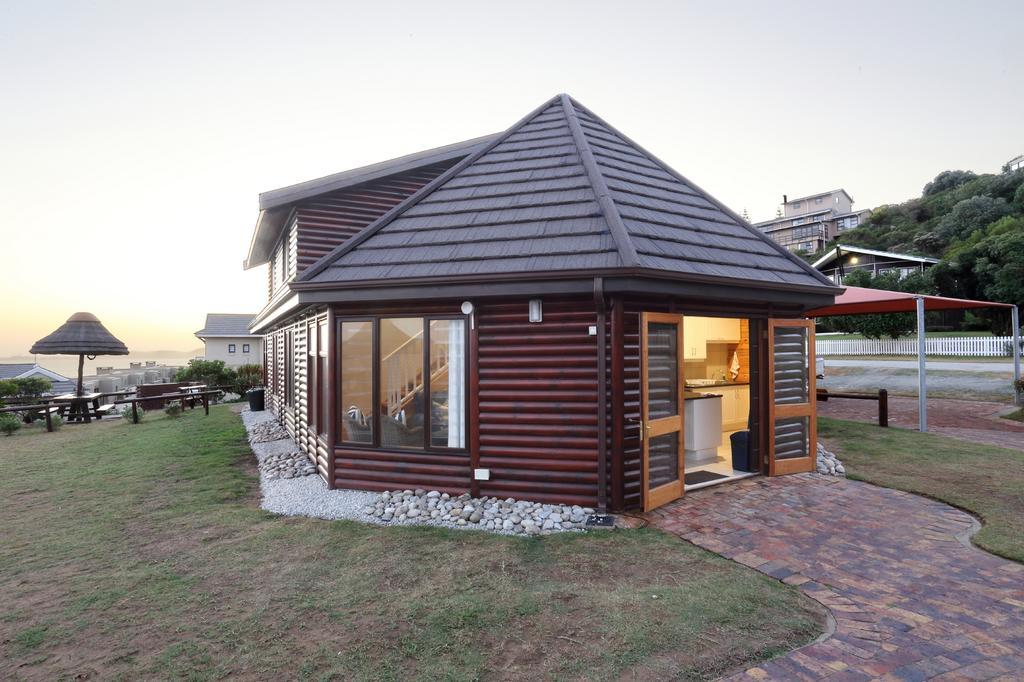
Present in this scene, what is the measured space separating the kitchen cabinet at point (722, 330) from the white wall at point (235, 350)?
36118mm

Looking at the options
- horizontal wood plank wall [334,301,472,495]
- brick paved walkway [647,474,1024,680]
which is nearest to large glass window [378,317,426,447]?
horizontal wood plank wall [334,301,472,495]

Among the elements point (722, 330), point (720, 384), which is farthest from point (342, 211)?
point (722, 330)

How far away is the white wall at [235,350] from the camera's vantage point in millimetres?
37562

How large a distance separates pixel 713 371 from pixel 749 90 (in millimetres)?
9903

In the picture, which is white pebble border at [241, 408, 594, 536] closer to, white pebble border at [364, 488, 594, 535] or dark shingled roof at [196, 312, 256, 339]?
white pebble border at [364, 488, 594, 535]

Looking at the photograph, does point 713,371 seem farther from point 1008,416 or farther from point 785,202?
point 785,202

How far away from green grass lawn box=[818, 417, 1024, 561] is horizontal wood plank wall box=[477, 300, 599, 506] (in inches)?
145

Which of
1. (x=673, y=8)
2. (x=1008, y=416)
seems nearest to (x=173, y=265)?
(x=673, y=8)

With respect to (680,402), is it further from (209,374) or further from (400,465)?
(209,374)

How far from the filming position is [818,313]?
1341 centimetres

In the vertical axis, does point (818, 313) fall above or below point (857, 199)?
below

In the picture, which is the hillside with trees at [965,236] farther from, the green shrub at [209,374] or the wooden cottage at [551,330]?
the green shrub at [209,374]

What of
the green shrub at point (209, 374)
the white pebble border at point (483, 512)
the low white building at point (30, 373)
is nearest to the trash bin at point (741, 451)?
the white pebble border at point (483, 512)

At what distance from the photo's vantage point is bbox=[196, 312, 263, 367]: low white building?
37.4 metres
